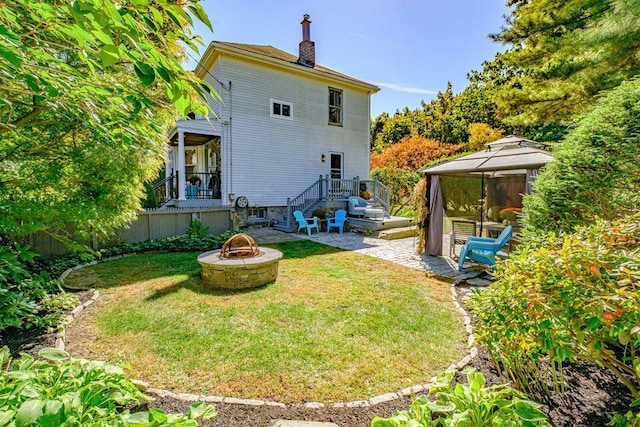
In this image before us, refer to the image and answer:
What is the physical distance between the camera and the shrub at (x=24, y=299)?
9.64ft

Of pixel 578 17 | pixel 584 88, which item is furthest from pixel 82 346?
pixel 578 17

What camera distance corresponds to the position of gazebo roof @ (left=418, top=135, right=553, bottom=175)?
6297 mm

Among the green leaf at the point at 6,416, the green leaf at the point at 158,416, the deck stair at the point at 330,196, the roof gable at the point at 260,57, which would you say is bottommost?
the green leaf at the point at 158,416

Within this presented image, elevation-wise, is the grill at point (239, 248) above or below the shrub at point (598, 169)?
below

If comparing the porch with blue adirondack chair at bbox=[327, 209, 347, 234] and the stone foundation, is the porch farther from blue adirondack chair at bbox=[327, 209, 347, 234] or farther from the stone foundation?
the stone foundation

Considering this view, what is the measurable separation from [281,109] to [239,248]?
9352 mm

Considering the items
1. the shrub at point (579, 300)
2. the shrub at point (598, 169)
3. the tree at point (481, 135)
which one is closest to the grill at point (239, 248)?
the shrub at point (579, 300)

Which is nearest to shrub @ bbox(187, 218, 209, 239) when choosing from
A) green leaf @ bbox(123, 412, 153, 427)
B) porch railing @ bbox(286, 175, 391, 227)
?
porch railing @ bbox(286, 175, 391, 227)

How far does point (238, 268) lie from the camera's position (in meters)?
5.33

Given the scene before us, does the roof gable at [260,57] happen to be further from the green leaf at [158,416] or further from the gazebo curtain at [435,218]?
the green leaf at [158,416]

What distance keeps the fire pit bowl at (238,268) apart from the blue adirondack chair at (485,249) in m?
4.09

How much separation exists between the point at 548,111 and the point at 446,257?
4.93 metres

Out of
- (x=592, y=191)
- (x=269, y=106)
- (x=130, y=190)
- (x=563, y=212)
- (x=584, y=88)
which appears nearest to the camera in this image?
(x=592, y=191)

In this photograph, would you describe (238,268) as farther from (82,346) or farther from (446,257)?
(446,257)
